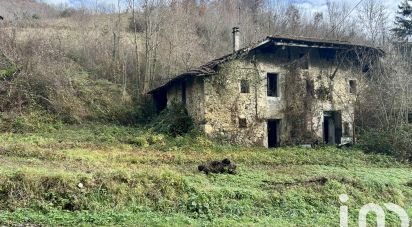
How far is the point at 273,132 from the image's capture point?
21.4 m

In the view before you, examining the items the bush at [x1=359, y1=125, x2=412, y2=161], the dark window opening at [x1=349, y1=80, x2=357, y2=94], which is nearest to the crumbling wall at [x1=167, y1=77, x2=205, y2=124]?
the bush at [x1=359, y1=125, x2=412, y2=161]

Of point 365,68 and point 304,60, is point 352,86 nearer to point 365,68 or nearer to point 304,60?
point 365,68

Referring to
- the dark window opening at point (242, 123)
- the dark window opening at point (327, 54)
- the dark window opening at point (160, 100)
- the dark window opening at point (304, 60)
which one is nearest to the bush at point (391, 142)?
the dark window opening at point (304, 60)

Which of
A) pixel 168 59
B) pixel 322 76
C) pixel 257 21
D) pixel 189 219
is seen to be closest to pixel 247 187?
pixel 189 219

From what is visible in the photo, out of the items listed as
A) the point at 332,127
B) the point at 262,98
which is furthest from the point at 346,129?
the point at 262,98

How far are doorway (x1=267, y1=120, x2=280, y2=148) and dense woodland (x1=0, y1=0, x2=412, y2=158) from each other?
495cm

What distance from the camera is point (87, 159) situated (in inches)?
530

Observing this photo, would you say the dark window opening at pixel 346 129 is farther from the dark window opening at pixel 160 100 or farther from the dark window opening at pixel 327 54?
the dark window opening at pixel 160 100

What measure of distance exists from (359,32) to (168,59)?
61.3 ft

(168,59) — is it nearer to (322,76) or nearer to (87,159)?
(322,76)

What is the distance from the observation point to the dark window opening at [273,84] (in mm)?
21234

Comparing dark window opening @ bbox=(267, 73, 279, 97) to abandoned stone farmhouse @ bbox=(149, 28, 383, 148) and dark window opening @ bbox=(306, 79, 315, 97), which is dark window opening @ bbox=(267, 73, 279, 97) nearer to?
abandoned stone farmhouse @ bbox=(149, 28, 383, 148)

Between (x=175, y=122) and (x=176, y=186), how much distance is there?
1017 cm

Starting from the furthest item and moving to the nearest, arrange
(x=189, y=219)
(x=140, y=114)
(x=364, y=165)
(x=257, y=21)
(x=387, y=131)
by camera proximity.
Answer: (x=257, y=21) < (x=140, y=114) < (x=387, y=131) < (x=364, y=165) < (x=189, y=219)
